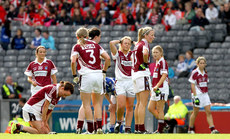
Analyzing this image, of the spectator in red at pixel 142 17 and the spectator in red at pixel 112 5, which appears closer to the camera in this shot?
the spectator in red at pixel 142 17

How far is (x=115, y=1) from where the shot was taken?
82.2ft

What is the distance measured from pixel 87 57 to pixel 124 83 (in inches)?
62.2

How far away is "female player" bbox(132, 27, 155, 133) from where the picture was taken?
12.7 meters

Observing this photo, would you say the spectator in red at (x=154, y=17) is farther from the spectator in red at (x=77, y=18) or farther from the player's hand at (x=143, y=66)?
the player's hand at (x=143, y=66)

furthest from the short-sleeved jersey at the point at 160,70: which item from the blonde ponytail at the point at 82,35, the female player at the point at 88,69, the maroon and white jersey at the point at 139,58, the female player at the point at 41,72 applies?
the female player at the point at 41,72

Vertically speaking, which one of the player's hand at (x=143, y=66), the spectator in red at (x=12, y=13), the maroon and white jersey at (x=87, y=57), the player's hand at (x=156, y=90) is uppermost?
the spectator in red at (x=12, y=13)

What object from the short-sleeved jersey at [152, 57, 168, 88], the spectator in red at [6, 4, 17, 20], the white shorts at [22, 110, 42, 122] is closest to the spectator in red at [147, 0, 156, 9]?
the spectator in red at [6, 4, 17, 20]

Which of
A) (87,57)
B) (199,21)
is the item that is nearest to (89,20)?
(199,21)

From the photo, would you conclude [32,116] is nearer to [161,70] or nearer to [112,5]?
[161,70]

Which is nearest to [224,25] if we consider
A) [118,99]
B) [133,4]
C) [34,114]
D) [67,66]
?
[133,4]

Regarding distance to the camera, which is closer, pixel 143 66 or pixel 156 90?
pixel 143 66

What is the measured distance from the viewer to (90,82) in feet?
40.3

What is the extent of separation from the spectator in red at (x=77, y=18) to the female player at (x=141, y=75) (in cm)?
1145

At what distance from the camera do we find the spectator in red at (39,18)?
25.3m
